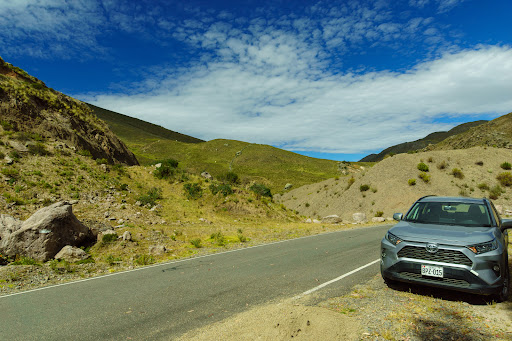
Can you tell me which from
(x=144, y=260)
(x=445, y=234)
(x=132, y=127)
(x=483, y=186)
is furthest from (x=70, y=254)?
(x=132, y=127)

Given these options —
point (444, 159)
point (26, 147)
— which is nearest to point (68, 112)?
point (26, 147)

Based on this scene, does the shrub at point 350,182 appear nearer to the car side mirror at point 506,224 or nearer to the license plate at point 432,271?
the car side mirror at point 506,224

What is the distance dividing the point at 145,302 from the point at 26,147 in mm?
20320

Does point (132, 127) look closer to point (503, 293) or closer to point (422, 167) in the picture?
point (422, 167)

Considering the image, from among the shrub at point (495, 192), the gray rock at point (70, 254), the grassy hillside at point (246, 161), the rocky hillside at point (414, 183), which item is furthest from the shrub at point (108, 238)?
the grassy hillside at point (246, 161)

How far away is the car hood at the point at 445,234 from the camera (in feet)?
16.3

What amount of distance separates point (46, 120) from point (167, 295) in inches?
1000

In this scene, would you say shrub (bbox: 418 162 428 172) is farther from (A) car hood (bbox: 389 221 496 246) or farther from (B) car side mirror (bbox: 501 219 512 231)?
(A) car hood (bbox: 389 221 496 246)

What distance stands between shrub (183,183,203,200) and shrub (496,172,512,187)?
106 ft

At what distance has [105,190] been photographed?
19.8 m

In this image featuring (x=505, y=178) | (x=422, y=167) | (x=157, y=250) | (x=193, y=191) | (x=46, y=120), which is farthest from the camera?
(x=422, y=167)

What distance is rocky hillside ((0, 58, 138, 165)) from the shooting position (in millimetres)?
21750

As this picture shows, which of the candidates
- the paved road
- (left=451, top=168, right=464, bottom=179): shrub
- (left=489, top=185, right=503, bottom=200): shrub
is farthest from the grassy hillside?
the paved road

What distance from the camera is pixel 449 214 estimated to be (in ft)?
21.4
